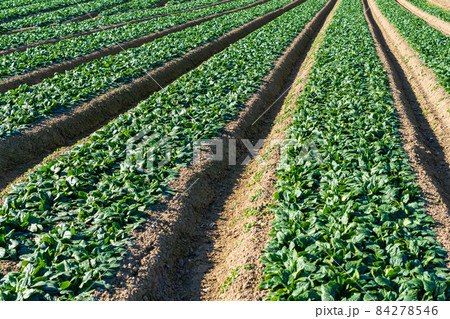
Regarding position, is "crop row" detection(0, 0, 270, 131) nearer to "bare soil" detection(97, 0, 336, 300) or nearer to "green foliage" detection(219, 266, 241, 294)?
"bare soil" detection(97, 0, 336, 300)

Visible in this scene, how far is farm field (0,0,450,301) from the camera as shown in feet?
17.2

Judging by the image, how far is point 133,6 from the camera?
38281mm

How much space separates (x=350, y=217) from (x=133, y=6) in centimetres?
3939

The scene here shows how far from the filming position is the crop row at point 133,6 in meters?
35.6

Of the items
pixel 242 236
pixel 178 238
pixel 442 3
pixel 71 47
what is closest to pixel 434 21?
pixel 442 3

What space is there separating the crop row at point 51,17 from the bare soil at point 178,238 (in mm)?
24789

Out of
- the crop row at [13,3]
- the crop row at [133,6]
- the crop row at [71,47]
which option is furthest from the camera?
the crop row at [13,3]

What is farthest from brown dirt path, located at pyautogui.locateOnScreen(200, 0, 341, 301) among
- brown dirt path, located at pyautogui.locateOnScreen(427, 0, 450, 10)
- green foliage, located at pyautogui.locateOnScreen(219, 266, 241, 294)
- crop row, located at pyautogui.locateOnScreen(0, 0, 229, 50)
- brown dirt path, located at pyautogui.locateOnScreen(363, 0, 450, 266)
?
brown dirt path, located at pyautogui.locateOnScreen(427, 0, 450, 10)

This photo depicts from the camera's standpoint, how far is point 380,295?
15.2 ft

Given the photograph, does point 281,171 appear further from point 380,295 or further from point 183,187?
point 380,295

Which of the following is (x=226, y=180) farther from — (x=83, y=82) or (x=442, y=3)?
(x=442, y=3)

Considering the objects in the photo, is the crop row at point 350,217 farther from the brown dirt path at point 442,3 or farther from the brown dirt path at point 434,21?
the brown dirt path at point 442,3

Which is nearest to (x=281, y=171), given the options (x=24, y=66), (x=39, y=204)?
(x=39, y=204)

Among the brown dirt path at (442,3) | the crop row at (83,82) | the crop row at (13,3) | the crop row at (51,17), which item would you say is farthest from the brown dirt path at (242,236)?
the brown dirt path at (442,3)
